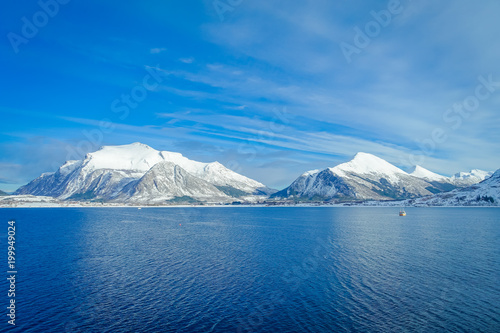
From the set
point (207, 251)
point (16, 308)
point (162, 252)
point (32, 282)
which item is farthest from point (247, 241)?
point (16, 308)

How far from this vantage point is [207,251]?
9300 cm

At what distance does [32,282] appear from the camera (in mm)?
58562

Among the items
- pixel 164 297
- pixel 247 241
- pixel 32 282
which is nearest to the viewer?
pixel 164 297

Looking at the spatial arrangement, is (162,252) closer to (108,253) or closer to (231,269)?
(108,253)

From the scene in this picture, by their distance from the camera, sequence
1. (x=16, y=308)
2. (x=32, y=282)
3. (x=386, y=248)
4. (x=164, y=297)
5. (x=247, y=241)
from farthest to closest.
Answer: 1. (x=247, y=241)
2. (x=386, y=248)
3. (x=32, y=282)
4. (x=164, y=297)
5. (x=16, y=308)

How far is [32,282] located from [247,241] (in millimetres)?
71537

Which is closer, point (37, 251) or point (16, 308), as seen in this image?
point (16, 308)

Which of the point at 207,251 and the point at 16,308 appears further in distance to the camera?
the point at 207,251

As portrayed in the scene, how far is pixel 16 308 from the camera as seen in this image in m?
45.5

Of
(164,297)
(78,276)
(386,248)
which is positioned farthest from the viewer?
(386,248)

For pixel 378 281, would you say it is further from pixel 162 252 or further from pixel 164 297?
pixel 162 252

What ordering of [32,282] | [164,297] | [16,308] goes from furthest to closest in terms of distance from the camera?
1. [32,282]
2. [164,297]
3. [16,308]

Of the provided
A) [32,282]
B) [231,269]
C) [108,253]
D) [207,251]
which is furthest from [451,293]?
[108,253]

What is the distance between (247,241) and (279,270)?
47.5 meters
